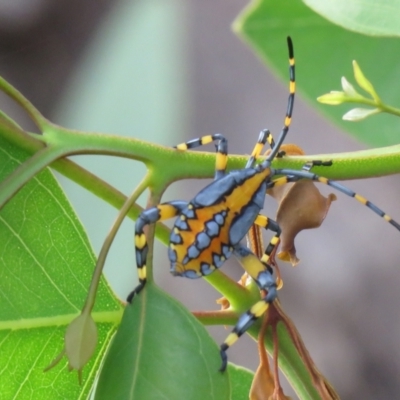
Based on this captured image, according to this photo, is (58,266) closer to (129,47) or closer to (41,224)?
(41,224)

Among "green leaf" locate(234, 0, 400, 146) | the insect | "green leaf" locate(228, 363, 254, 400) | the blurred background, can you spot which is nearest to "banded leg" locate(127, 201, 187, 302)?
the insect

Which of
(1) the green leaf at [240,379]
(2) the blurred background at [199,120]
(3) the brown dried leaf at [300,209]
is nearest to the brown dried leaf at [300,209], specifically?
(3) the brown dried leaf at [300,209]

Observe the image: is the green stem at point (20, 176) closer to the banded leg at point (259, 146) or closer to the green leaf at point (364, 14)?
the banded leg at point (259, 146)

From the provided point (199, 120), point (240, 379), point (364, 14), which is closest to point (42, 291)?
point (240, 379)

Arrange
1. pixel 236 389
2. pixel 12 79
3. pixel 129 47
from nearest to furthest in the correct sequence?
pixel 236 389
pixel 129 47
pixel 12 79

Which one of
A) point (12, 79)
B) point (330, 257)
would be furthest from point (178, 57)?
point (330, 257)

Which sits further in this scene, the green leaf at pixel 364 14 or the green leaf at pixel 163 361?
the green leaf at pixel 364 14

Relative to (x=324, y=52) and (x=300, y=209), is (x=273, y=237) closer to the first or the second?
(x=300, y=209)
